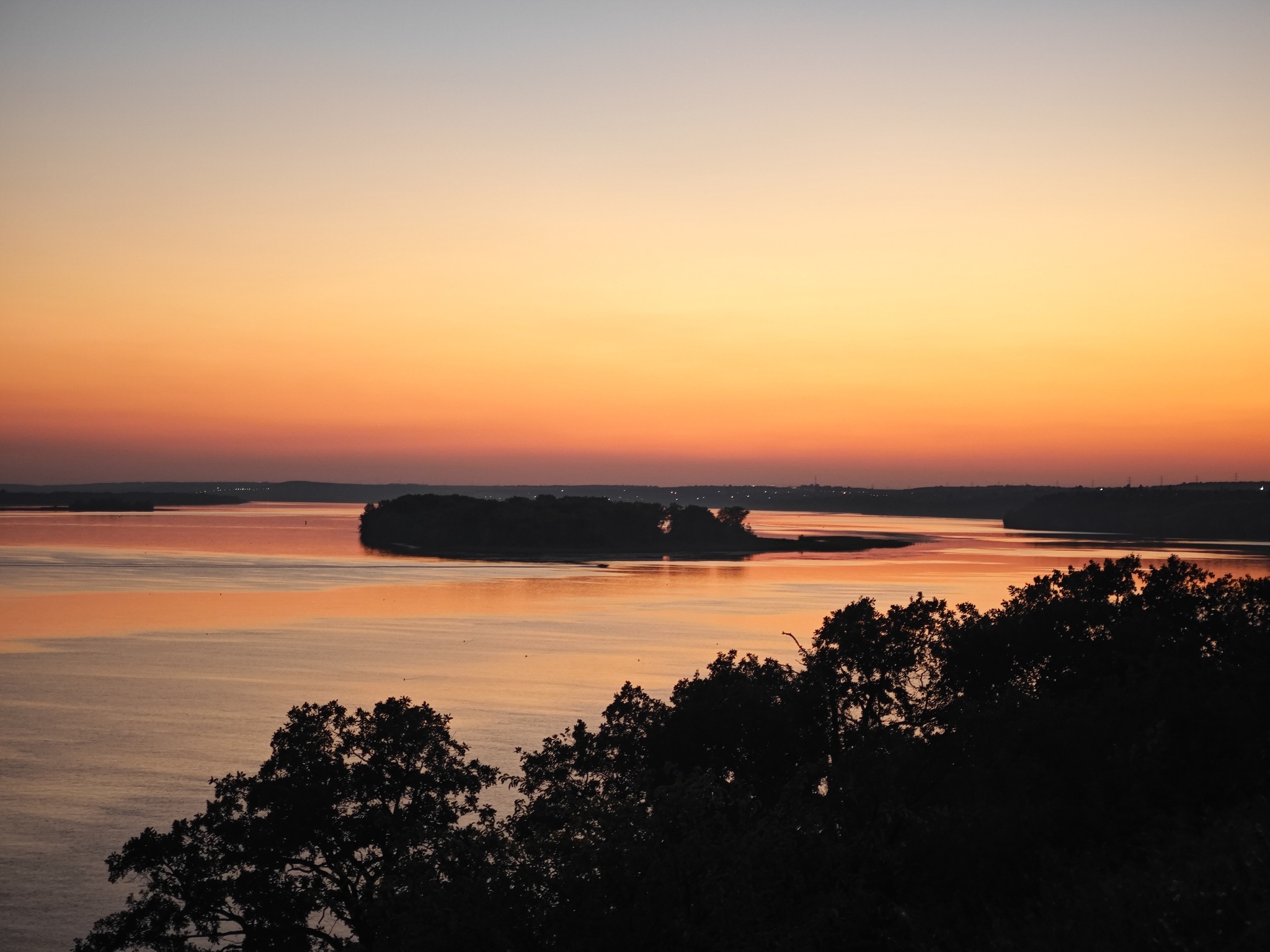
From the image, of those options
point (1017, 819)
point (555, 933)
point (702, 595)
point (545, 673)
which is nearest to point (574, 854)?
point (555, 933)

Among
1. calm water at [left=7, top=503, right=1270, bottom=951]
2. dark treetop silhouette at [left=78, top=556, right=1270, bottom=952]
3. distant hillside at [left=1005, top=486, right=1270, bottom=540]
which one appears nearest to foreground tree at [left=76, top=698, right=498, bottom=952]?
dark treetop silhouette at [left=78, top=556, right=1270, bottom=952]

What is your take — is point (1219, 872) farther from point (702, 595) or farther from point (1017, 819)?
point (702, 595)

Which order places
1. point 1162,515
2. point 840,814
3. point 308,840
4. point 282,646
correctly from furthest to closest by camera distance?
point 1162,515 < point 282,646 < point 308,840 < point 840,814

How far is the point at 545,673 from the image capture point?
1730 inches

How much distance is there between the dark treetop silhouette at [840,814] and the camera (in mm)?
11070

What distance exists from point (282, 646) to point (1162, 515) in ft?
488

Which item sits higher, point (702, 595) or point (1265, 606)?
point (1265, 606)

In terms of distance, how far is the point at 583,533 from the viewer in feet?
429

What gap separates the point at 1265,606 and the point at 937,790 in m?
9.29

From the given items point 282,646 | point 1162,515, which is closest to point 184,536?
point 282,646

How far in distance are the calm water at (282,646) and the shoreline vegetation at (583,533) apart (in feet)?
45.5

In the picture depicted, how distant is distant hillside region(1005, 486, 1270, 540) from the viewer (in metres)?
151

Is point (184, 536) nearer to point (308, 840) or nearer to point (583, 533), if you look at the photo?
point (583, 533)

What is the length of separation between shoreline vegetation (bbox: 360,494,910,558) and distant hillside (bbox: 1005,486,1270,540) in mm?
46030
